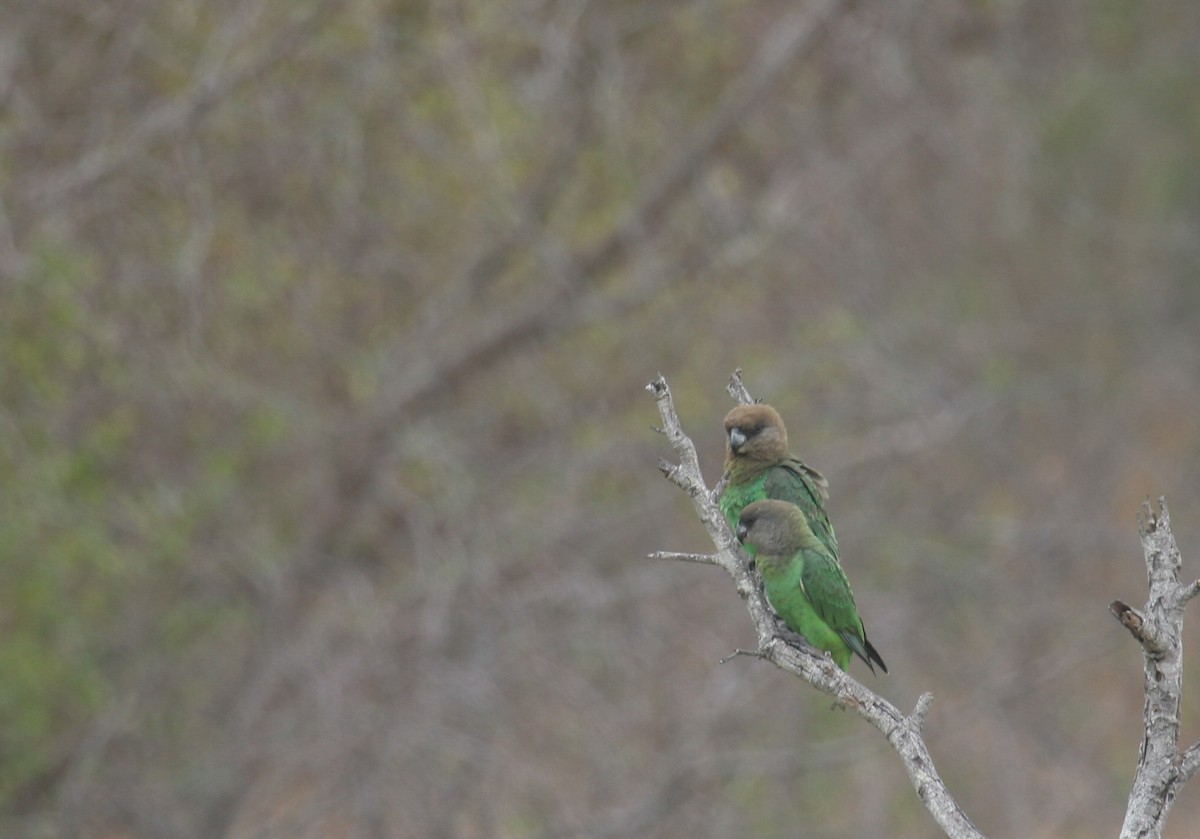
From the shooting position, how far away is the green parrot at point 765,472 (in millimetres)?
4945

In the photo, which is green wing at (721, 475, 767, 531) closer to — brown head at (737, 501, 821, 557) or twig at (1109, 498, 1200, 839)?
brown head at (737, 501, 821, 557)

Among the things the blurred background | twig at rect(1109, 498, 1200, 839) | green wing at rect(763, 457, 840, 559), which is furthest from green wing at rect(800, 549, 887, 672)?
the blurred background

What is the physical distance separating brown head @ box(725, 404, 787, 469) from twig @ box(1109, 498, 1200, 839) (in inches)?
72.2

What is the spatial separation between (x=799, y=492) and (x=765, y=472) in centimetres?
13

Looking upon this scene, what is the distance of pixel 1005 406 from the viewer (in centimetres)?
1489

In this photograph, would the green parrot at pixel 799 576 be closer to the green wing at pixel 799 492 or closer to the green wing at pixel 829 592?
the green wing at pixel 829 592

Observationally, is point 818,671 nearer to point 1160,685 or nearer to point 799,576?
point 1160,685

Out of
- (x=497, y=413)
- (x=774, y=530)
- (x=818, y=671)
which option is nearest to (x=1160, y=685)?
(x=818, y=671)

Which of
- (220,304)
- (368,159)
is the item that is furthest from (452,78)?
(220,304)

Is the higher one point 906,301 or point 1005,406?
point 906,301

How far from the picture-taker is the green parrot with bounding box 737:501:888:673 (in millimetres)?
4586

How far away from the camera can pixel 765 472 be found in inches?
197

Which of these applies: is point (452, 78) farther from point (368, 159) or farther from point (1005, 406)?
point (1005, 406)

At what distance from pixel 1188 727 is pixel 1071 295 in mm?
5499
